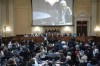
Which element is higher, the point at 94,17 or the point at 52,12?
the point at 52,12

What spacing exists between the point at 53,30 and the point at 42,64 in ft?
63.8

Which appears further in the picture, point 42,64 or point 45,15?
point 45,15

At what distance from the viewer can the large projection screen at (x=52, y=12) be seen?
32219 mm

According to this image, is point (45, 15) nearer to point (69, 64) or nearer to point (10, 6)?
point (10, 6)

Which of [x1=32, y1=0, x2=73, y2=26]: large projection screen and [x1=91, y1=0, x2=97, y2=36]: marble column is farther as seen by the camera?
[x1=32, y1=0, x2=73, y2=26]: large projection screen

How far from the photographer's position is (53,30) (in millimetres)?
31859

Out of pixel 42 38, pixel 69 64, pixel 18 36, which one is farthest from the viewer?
pixel 18 36

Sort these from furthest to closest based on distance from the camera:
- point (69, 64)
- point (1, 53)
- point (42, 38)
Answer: point (42, 38) → point (1, 53) → point (69, 64)

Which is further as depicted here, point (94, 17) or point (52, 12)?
point (52, 12)

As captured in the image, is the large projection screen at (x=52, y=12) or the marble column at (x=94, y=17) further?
the large projection screen at (x=52, y=12)

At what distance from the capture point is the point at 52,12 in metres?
32.4

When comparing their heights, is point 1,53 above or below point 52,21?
below

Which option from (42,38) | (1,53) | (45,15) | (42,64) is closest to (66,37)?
(42,38)

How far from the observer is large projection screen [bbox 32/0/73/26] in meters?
32.2
